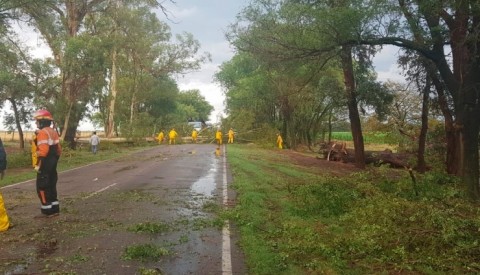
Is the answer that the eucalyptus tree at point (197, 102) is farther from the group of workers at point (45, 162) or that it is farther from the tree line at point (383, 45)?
the group of workers at point (45, 162)

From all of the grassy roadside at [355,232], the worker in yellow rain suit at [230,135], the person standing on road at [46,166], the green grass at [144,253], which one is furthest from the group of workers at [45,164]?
the worker in yellow rain suit at [230,135]

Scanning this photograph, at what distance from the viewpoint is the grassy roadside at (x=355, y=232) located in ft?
19.1

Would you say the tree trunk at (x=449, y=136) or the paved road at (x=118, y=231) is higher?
the tree trunk at (x=449, y=136)

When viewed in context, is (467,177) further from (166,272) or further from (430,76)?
(166,272)

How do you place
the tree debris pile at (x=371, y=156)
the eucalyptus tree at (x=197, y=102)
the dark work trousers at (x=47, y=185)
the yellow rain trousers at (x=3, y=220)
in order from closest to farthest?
the yellow rain trousers at (x=3, y=220) → the dark work trousers at (x=47, y=185) → the tree debris pile at (x=371, y=156) → the eucalyptus tree at (x=197, y=102)

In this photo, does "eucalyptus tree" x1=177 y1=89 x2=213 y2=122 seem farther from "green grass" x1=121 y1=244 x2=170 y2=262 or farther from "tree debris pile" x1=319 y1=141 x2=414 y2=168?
"green grass" x1=121 y1=244 x2=170 y2=262

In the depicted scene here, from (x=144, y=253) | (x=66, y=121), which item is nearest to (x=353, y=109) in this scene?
(x=144, y=253)

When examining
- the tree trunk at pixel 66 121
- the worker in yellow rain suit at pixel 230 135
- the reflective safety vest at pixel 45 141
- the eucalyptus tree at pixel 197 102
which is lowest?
the worker in yellow rain suit at pixel 230 135

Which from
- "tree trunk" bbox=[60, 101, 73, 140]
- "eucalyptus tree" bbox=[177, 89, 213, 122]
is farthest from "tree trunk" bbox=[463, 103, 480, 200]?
"eucalyptus tree" bbox=[177, 89, 213, 122]

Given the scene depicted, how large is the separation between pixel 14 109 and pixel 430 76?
110ft

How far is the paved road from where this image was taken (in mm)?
5785

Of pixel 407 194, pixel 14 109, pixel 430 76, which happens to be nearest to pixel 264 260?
pixel 407 194

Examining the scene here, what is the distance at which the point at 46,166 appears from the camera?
343 inches

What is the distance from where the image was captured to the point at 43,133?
28.7 feet
